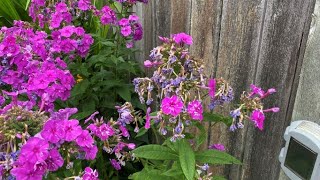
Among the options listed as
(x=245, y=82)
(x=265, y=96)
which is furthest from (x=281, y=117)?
(x=245, y=82)

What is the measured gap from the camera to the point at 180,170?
1.56 meters

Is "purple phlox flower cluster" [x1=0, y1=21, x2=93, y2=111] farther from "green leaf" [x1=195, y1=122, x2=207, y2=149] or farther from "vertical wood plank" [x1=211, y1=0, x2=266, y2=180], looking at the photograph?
"vertical wood plank" [x1=211, y1=0, x2=266, y2=180]

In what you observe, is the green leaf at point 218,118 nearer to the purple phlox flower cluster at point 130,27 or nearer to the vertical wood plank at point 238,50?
the vertical wood plank at point 238,50

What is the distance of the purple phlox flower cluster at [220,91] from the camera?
4.72 feet

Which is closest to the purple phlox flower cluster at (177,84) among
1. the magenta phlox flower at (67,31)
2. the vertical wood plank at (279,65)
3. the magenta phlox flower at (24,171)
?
the vertical wood plank at (279,65)

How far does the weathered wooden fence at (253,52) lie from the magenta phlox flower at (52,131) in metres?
0.80

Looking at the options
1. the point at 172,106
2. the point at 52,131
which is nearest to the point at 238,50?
the point at 172,106

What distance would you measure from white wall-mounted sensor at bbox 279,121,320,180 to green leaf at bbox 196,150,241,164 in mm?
257

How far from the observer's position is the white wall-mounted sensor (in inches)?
46.0

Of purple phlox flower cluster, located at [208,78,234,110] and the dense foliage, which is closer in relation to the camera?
the dense foliage

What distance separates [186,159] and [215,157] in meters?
0.15

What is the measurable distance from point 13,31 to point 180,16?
0.86 metres

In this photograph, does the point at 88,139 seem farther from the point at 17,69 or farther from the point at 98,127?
the point at 17,69

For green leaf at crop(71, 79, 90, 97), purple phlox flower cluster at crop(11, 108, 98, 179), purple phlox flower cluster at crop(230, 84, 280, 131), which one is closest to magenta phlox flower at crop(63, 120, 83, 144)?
purple phlox flower cluster at crop(11, 108, 98, 179)
